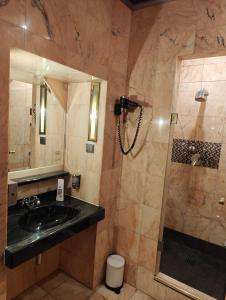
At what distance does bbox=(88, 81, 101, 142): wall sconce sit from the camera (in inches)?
71.7

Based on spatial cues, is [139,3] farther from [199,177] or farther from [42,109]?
[199,177]

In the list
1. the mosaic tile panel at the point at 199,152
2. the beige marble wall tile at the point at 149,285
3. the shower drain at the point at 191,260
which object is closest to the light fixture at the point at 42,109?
the beige marble wall tile at the point at 149,285

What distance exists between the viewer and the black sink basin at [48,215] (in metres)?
1.65

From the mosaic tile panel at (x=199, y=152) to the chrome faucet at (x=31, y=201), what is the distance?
1855mm

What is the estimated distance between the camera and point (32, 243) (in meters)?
1.27

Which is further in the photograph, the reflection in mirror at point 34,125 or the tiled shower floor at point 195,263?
the tiled shower floor at point 195,263

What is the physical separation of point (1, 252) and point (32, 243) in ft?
0.55

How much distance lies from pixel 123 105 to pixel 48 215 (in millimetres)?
1144

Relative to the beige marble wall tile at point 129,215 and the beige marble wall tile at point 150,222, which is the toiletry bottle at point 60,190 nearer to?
the beige marble wall tile at point 129,215

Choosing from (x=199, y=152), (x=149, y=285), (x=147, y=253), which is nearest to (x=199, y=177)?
(x=199, y=152)

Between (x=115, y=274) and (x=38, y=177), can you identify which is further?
(x=115, y=274)

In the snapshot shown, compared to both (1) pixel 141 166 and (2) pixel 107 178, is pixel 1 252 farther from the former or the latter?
(1) pixel 141 166

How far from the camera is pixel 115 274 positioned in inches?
78.0

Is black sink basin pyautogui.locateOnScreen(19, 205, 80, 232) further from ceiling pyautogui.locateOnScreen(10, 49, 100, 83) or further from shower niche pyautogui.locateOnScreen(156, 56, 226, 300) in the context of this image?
shower niche pyautogui.locateOnScreen(156, 56, 226, 300)
